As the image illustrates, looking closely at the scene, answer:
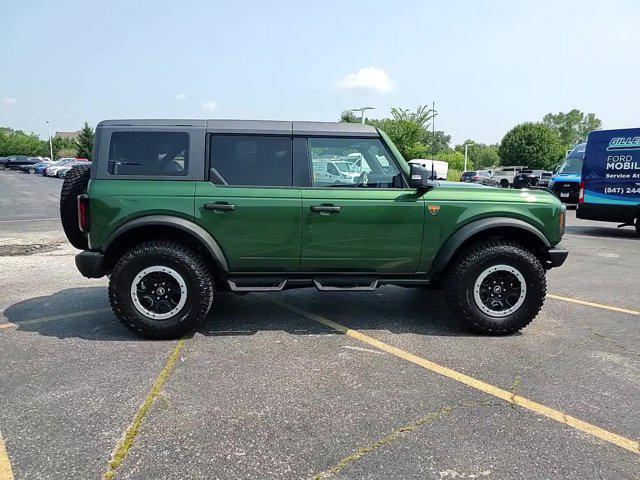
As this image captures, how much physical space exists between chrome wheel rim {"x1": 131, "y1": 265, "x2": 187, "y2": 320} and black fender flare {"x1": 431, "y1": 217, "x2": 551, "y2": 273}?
2.29m

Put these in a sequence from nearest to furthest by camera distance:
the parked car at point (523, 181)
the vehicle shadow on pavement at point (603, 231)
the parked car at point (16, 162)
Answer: the parked car at point (523, 181)
the vehicle shadow on pavement at point (603, 231)
the parked car at point (16, 162)

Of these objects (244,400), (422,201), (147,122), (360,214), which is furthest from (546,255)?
(147,122)

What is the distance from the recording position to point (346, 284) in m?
4.40

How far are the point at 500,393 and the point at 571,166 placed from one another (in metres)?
16.3

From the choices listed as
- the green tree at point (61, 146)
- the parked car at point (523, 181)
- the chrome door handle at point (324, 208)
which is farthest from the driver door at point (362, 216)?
the green tree at point (61, 146)

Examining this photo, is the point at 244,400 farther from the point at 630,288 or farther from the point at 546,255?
the point at 630,288

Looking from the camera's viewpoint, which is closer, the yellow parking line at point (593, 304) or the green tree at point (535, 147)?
the yellow parking line at point (593, 304)

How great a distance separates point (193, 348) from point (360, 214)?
1.82 metres

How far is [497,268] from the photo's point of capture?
439 cm

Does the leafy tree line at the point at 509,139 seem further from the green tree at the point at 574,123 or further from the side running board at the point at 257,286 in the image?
the side running board at the point at 257,286

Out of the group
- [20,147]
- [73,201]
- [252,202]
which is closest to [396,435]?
[252,202]

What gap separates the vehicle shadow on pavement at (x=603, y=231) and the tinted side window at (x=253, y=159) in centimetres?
944

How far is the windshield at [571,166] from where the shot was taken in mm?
17000

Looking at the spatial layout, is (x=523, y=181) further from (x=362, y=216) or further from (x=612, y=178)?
(x=362, y=216)
